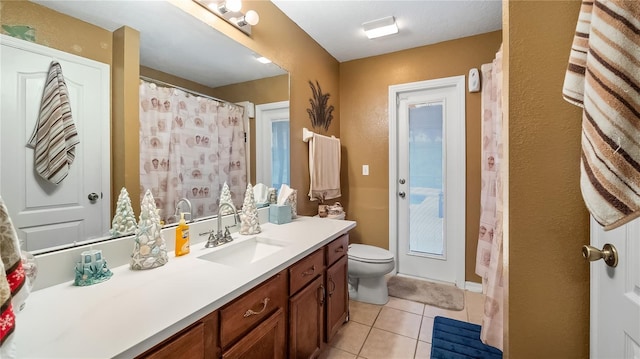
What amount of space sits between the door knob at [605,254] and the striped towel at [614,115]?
0.38m

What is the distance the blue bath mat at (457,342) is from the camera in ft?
5.31

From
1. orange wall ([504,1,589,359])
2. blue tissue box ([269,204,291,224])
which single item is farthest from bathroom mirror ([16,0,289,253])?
orange wall ([504,1,589,359])

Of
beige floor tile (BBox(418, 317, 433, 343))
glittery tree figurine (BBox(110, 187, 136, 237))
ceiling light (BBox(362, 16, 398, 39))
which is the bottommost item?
beige floor tile (BBox(418, 317, 433, 343))

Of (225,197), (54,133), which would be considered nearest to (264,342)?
(225,197)

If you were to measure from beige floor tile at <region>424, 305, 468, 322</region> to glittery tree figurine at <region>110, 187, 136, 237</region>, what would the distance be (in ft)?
6.88

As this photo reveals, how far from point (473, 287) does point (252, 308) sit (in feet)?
7.63

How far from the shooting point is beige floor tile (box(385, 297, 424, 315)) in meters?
2.17

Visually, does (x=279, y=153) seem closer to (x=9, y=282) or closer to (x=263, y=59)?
(x=263, y=59)

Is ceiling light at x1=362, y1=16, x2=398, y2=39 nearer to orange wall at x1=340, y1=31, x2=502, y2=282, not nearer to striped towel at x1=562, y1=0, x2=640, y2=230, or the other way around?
orange wall at x1=340, y1=31, x2=502, y2=282

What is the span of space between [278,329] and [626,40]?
1325 mm

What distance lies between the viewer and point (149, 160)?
4.00ft

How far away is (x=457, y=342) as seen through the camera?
1.74 meters

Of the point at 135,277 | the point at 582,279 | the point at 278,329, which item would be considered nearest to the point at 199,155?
the point at 135,277

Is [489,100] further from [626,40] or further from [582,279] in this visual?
[626,40]
